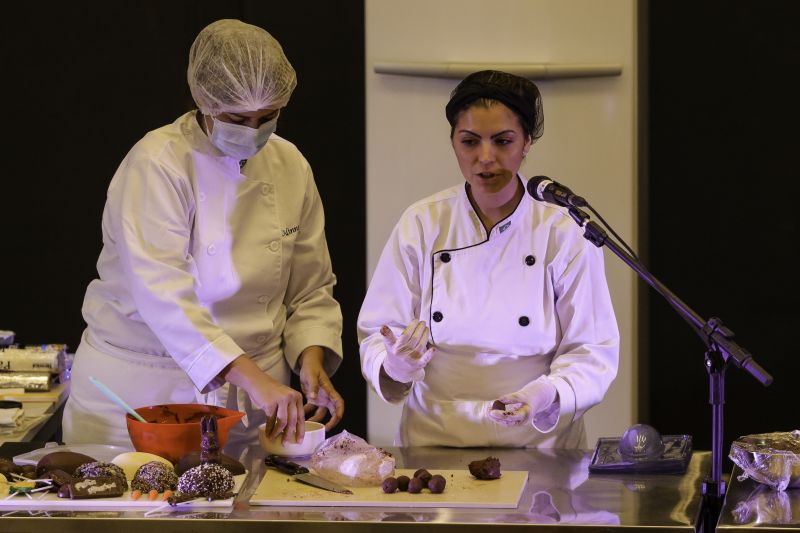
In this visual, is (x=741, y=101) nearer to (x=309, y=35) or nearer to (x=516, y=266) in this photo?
(x=309, y=35)

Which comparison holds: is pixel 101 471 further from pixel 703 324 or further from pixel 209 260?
pixel 703 324

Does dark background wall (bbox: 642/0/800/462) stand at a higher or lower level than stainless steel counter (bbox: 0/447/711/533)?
higher

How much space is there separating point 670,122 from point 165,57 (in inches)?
71.9

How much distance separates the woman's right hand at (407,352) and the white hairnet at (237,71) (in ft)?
1.85

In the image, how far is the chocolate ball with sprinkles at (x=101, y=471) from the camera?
2.02m

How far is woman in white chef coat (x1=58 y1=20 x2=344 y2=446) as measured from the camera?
7.82 feet

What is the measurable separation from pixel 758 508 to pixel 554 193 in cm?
61

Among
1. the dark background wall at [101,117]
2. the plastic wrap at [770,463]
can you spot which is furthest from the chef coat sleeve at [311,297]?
the dark background wall at [101,117]

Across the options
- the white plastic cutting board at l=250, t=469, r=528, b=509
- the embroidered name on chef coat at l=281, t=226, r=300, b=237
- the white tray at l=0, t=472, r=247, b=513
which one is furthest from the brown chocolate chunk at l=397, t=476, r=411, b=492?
the embroidered name on chef coat at l=281, t=226, r=300, b=237

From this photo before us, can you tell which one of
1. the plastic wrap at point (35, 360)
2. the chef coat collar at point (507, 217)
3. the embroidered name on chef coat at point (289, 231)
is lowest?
the plastic wrap at point (35, 360)

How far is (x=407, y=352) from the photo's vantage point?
230cm

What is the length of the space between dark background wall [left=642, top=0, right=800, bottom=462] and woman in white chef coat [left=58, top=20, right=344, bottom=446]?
74.6 inches

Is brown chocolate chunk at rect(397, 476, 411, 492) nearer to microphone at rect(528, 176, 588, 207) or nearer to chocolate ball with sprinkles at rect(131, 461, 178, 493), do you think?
chocolate ball with sprinkles at rect(131, 461, 178, 493)

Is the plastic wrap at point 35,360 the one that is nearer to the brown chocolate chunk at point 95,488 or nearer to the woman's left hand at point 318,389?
the woman's left hand at point 318,389
